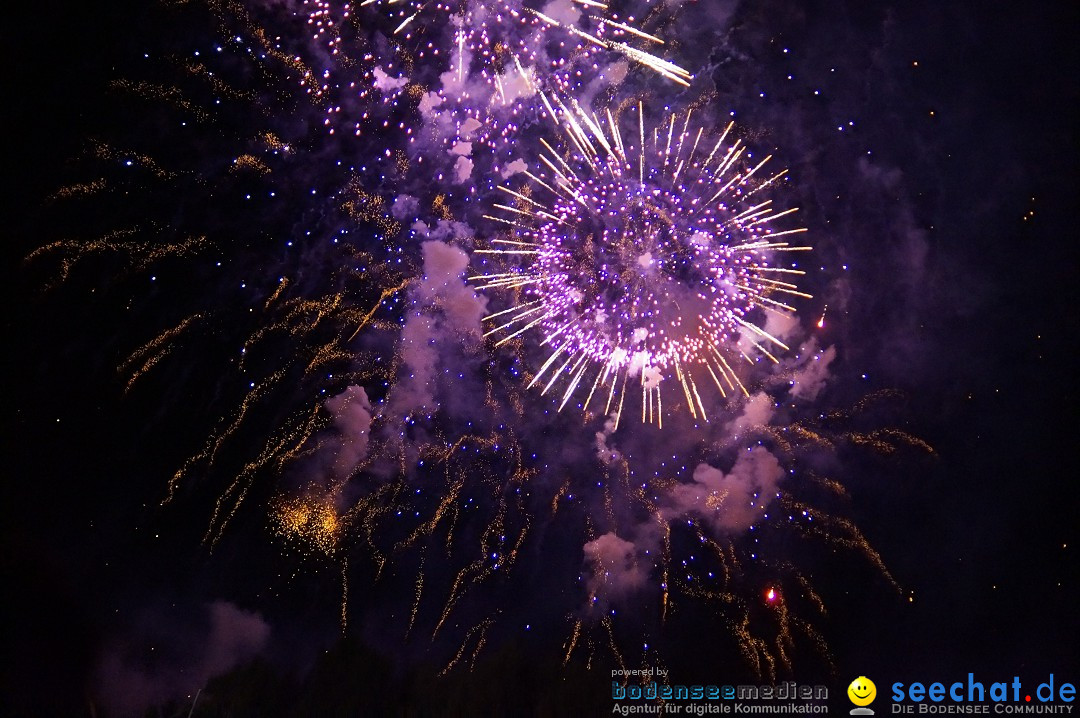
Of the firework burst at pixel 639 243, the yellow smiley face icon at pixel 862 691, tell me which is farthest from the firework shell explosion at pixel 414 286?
the yellow smiley face icon at pixel 862 691

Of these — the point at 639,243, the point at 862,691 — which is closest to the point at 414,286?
the point at 639,243

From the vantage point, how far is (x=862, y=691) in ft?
53.3

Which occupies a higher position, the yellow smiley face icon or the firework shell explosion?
the firework shell explosion

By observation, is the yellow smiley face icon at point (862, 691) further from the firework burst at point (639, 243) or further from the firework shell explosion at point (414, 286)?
the firework burst at point (639, 243)

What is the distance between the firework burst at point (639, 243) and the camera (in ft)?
33.8

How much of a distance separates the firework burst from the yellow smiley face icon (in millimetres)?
11435

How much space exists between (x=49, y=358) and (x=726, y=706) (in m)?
18.2

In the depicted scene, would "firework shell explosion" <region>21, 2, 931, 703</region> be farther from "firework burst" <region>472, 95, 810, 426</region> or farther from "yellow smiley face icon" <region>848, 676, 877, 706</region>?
"yellow smiley face icon" <region>848, 676, 877, 706</region>

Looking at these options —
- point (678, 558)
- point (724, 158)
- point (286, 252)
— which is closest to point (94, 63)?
point (286, 252)

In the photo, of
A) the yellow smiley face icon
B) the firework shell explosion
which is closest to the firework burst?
the firework shell explosion

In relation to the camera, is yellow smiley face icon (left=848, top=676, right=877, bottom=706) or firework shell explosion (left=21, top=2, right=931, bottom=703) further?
yellow smiley face icon (left=848, top=676, right=877, bottom=706)

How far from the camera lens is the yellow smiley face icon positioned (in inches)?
631

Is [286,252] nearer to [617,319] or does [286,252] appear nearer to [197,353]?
[197,353]

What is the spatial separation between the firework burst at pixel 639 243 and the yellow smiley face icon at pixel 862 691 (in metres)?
11.4
